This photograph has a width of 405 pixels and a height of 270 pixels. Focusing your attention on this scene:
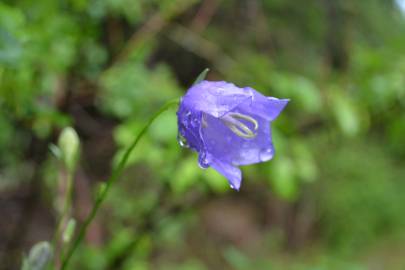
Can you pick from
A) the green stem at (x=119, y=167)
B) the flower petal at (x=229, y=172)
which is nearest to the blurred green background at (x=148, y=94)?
the green stem at (x=119, y=167)

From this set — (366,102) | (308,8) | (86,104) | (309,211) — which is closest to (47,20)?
(86,104)

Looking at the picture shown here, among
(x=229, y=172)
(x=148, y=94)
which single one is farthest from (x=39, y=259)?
(x=148, y=94)

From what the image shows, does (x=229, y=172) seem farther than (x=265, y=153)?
No

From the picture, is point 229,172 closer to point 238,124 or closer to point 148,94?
point 238,124

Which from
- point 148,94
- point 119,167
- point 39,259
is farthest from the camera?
point 148,94

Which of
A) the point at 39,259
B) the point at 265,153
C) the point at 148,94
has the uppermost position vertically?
the point at 265,153

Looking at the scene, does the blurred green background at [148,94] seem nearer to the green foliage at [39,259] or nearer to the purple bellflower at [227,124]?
the green foliage at [39,259]

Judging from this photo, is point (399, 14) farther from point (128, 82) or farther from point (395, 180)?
point (128, 82)
